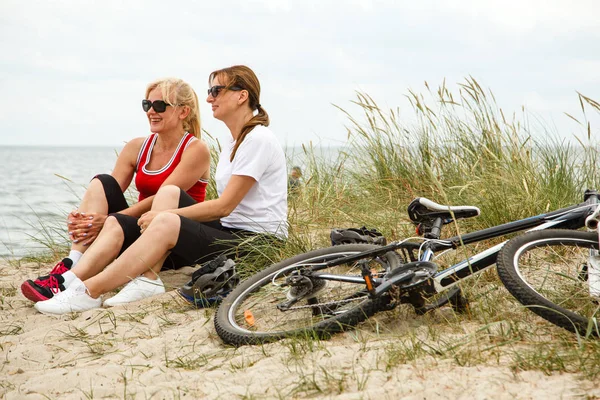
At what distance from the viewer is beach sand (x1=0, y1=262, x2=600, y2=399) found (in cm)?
231

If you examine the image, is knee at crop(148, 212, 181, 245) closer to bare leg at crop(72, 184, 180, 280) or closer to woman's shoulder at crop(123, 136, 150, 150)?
bare leg at crop(72, 184, 180, 280)

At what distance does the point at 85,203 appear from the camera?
14.6 ft

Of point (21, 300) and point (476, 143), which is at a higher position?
point (476, 143)

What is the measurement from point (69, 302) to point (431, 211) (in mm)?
Answer: 2211

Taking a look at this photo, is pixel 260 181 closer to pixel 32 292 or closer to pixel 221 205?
pixel 221 205

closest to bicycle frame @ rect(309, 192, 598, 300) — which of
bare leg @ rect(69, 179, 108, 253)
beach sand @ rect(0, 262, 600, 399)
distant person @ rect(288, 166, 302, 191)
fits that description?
beach sand @ rect(0, 262, 600, 399)

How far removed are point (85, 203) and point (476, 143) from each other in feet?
10.6

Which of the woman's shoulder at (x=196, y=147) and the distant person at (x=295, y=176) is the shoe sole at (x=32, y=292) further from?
the distant person at (x=295, y=176)

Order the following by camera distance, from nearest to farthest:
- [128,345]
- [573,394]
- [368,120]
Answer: [573,394] < [128,345] < [368,120]

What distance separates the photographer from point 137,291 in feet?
13.1

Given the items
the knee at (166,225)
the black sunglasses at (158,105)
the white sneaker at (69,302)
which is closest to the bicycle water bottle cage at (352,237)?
the knee at (166,225)

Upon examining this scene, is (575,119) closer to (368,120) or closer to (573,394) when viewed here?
(368,120)

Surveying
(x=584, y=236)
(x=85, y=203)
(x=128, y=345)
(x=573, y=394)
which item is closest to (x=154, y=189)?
(x=85, y=203)

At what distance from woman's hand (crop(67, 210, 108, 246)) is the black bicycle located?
1526 mm
